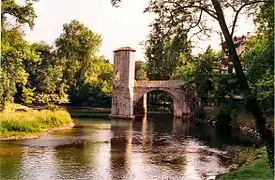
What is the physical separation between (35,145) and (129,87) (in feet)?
86.7

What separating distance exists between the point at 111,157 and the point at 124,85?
94.0ft

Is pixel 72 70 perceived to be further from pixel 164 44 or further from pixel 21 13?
pixel 164 44

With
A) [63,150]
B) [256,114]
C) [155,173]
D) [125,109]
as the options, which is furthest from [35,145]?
[125,109]

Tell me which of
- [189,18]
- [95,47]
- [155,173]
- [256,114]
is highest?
[95,47]

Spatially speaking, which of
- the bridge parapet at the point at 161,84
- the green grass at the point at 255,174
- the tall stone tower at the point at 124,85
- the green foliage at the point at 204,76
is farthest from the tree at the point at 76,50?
the green grass at the point at 255,174

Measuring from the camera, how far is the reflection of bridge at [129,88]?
4766 cm

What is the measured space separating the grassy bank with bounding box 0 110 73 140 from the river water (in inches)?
42.7

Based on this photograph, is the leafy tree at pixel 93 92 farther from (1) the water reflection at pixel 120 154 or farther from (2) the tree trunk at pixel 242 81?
(2) the tree trunk at pixel 242 81

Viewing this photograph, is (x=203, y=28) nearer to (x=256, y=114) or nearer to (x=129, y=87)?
(x=256, y=114)

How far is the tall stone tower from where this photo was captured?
47594 mm

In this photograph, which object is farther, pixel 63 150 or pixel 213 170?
pixel 63 150

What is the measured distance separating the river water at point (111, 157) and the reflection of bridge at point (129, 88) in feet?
63.6

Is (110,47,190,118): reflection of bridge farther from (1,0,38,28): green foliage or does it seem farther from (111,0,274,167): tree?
(111,0,274,167): tree

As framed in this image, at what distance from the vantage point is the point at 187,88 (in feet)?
155
